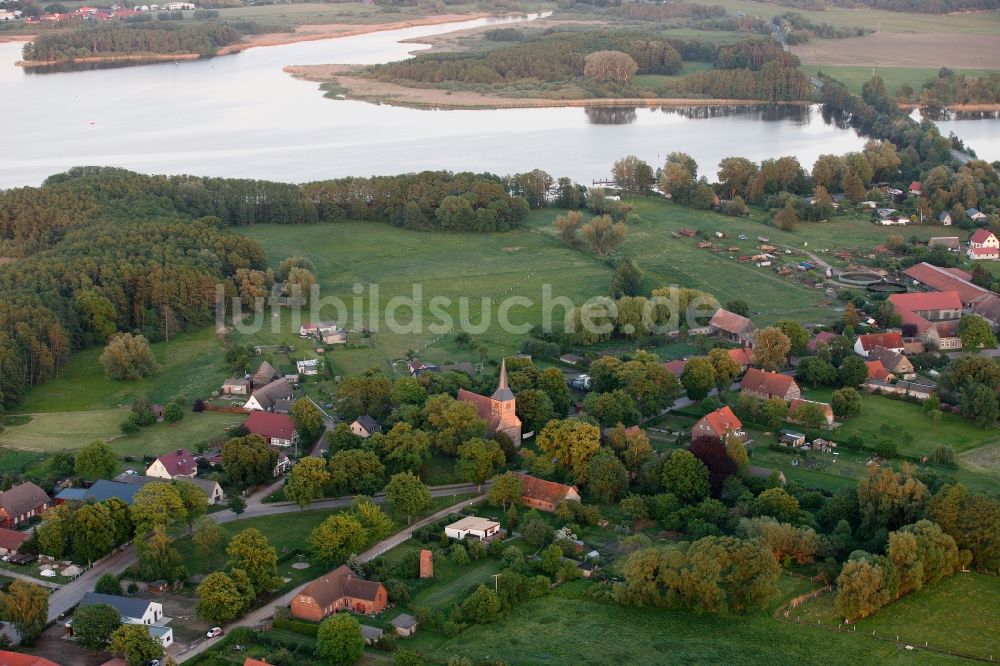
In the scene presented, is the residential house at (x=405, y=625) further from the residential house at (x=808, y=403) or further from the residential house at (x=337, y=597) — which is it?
the residential house at (x=808, y=403)

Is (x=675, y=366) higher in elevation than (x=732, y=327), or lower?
lower

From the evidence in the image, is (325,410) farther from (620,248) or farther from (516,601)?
(620,248)

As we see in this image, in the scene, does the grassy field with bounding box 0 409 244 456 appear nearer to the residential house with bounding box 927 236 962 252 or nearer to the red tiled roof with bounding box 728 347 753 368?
the red tiled roof with bounding box 728 347 753 368

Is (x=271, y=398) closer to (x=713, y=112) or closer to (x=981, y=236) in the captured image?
(x=981, y=236)

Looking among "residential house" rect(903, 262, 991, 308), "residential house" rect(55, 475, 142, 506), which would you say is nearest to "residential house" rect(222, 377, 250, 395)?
"residential house" rect(55, 475, 142, 506)

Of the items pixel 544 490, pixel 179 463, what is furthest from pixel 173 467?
pixel 544 490

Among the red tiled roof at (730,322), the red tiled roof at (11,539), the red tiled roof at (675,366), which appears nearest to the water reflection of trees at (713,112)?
the red tiled roof at (730,322)
